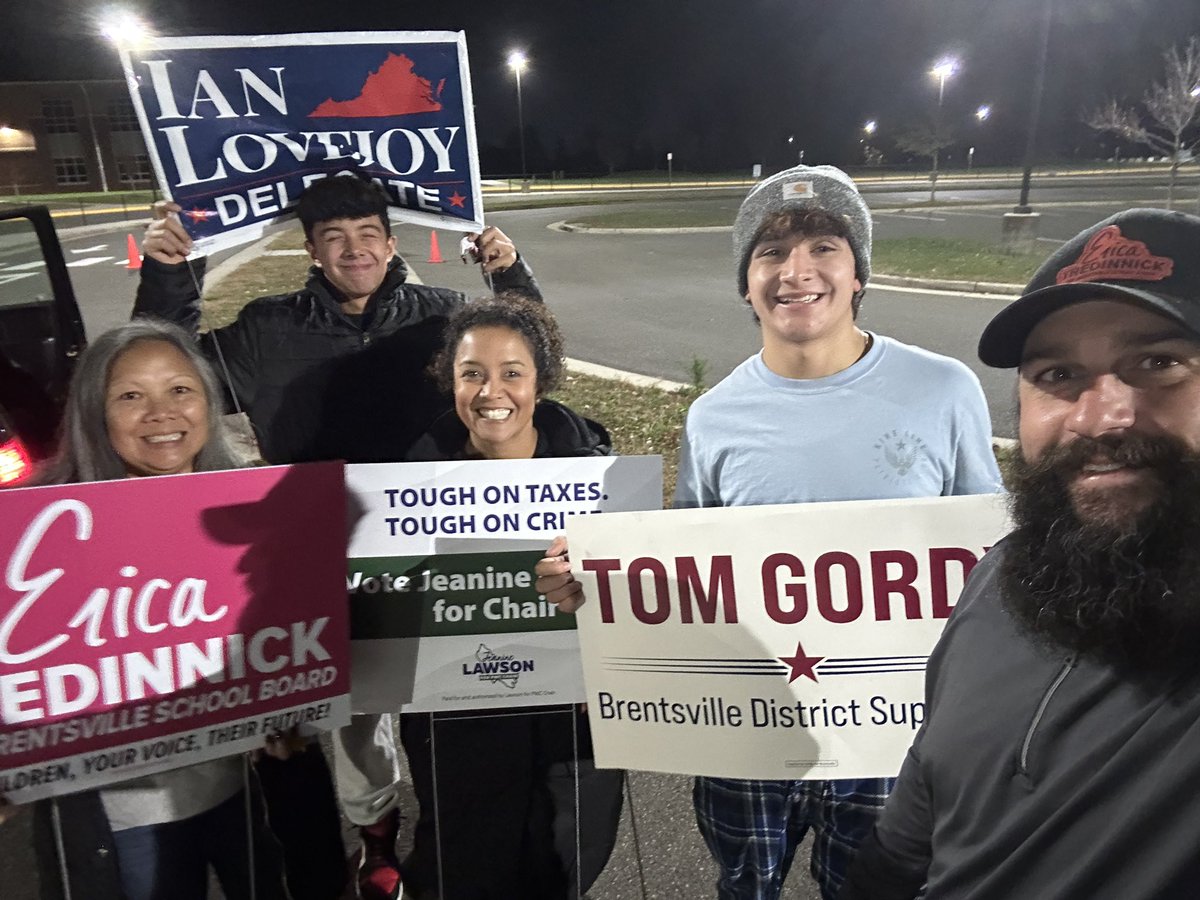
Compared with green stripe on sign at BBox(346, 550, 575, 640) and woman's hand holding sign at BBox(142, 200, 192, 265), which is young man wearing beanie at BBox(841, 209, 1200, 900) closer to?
green stripe on sign at BBox(346, 550, 575, 640)

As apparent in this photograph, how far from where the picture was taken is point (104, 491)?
1713 millimetres

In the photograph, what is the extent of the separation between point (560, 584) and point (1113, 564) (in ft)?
3.86

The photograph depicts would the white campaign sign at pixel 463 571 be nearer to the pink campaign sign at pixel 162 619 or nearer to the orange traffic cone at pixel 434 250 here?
the pink campaign sign at pixel 162 619

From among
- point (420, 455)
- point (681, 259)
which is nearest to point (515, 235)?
point (681, 259)

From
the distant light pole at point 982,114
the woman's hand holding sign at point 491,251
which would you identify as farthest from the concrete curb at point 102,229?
the distant light pole at point 982,114

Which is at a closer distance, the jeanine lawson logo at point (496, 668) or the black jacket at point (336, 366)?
the jeanine lawson logo at point (496, 668)

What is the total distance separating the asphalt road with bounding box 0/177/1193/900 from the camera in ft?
8.41

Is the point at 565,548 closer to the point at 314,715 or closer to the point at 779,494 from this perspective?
the point at 779,494

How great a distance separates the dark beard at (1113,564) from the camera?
4.01ft

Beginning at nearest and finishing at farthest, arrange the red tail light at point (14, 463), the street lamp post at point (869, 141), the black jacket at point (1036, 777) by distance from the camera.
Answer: the black jacket at point (1036, 777), the red tail light at point (14, 463), the street lamp post at point (869, 141)

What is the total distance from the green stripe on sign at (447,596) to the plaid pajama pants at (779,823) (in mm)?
710

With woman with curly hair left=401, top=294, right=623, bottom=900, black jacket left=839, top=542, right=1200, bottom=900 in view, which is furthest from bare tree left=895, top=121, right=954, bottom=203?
black jacket left=839, top=542, right=1200, bottom=900

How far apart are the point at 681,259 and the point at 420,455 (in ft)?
47.2

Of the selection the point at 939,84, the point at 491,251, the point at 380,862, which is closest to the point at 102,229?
the point at 491,251
